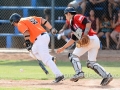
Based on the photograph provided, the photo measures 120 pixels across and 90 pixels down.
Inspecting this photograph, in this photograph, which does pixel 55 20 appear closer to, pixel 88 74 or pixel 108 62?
pixel 108 62

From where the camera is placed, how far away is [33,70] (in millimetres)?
14055

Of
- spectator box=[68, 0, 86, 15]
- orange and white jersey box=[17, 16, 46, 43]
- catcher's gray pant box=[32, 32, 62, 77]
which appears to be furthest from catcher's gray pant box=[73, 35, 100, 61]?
spectator box=[68, 0, 86, 15]

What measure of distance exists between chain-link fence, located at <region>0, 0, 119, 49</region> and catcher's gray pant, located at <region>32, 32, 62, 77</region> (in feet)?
22.5

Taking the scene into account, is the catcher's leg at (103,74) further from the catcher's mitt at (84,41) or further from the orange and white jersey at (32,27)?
the orange and white jersey at (32,27)

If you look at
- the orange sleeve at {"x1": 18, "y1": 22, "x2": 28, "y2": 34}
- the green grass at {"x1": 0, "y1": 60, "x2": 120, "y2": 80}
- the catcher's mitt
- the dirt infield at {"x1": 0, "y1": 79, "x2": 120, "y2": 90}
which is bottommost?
the green grass at {"x1": 0, "y1": 60, "x2": 120, "y2": 80}

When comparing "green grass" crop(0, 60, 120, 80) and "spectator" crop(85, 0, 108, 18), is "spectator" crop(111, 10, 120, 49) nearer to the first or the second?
"spectator" crop(85, 0, 108, 18)

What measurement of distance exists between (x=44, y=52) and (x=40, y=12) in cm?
825

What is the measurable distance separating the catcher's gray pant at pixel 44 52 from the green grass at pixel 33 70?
1168 millimetres

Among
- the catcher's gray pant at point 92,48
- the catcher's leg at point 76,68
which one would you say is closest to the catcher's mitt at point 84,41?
the catcher's gray pant at point 92,48

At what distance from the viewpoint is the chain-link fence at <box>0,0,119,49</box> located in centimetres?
1803

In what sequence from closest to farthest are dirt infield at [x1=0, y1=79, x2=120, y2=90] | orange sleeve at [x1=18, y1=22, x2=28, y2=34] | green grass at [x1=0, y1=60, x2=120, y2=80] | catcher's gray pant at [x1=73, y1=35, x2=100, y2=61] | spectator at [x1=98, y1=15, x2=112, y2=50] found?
dirt infield at [x1=0, y1=79, x2=120, y2=90] < catcher's gray pant at [x1=73, y1=35, x2=100, y2=61] < orange sleeve at [x1=18, y1=22, x2=28, y2=34] < green grass at [x1=0, y1=60, x2=120, y2=80] < spectator at [x1=98, y1=15, x2=112, y2=50]

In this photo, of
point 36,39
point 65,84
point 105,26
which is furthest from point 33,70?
point 105,26

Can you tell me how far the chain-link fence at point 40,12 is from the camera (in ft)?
59.2

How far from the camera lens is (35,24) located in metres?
11.3
